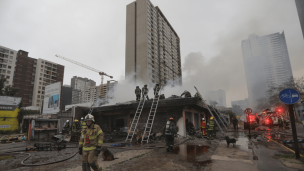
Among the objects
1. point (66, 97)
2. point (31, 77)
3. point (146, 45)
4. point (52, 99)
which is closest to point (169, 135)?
point (52, 99)

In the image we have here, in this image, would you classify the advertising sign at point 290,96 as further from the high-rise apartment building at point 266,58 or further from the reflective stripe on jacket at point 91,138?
the high-rise apartment building at point 266,58

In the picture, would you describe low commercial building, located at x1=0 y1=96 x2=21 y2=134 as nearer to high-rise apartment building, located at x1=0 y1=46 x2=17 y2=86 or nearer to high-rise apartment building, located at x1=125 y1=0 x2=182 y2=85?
high-rise apartment building, located at x1=125 y1=0 x2=182 y2=85

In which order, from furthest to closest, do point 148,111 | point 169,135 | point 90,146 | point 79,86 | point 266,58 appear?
point 79,86 < point 266,58 < point 148,111 < point 169,135 < point 90,146

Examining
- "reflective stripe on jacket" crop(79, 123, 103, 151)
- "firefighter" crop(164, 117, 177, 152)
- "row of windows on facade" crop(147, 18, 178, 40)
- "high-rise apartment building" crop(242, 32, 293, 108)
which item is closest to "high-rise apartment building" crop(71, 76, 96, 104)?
"row of windows on facade" crop(147, 18, 178, 40)

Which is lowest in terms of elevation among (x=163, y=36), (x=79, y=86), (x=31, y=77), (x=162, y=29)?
(x=31, y=77)

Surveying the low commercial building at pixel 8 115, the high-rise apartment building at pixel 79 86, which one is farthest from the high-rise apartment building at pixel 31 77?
the high-rise apartment building at pixel 79 86

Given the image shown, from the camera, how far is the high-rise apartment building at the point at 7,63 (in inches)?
2689

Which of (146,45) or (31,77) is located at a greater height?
(146,45)

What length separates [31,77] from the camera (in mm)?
78688

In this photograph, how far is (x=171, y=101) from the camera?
524 inches

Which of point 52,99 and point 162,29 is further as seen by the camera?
point 162,29

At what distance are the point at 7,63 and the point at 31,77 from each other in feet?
37.2

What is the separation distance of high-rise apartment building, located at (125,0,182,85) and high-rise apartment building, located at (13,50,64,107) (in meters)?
46.4

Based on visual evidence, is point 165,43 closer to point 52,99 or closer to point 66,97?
point 66,97
